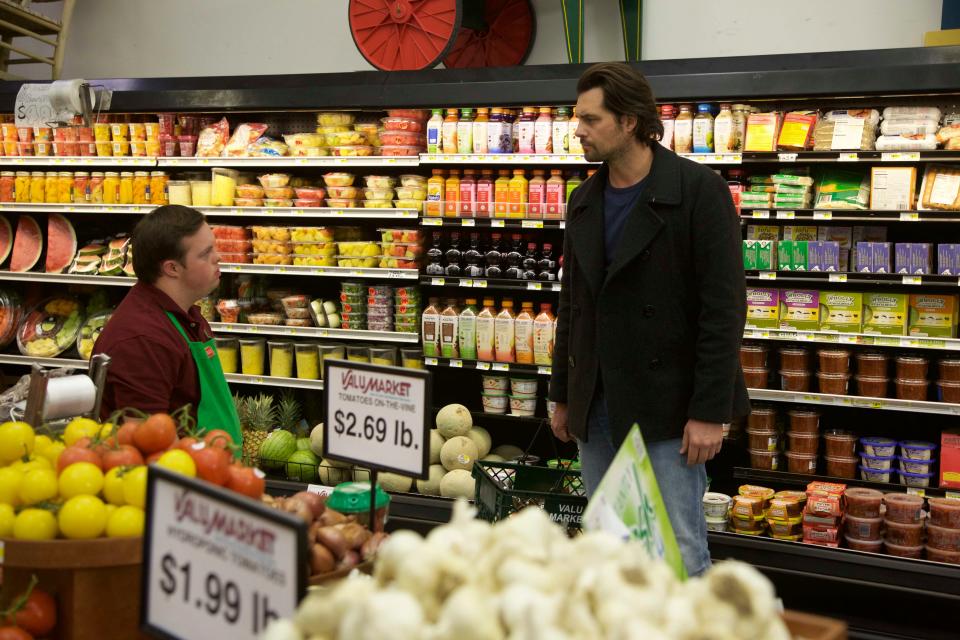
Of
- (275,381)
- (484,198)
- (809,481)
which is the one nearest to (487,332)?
(484,198)

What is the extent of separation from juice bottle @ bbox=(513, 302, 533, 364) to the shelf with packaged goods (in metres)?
1.10

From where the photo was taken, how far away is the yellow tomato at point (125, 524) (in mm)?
1621

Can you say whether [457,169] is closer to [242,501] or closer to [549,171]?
[549,171]

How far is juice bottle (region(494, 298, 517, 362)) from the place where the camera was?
4.71 meters

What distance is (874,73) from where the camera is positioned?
12.6 feet

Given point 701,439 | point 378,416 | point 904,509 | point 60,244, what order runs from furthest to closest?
point 60,244 → point 904,509 → point 701,439 → point 378,416

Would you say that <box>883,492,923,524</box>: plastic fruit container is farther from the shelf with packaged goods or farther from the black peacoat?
the black peacoat

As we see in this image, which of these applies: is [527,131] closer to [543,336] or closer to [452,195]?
[452,195]

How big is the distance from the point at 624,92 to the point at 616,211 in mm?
348

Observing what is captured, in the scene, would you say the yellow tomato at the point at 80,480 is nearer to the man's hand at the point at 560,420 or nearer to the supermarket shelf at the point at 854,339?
the man's hand at the point at 560,420

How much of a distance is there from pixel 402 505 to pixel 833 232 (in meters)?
2.44

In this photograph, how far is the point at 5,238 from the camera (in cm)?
604

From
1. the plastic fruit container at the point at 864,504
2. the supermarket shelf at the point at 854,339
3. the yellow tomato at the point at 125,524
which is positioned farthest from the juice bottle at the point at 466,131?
the yellow tomato at the point at 125,524

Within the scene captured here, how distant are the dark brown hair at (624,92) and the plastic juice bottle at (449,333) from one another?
91.7 inches
